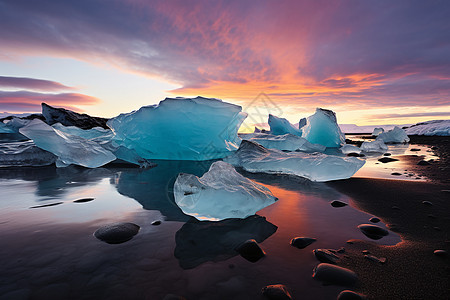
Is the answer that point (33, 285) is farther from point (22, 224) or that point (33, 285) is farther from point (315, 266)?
point (315, 266)

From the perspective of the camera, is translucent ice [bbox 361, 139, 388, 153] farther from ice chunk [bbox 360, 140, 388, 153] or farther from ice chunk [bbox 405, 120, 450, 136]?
ice chunk [bbox 405, 120, 450, 136]

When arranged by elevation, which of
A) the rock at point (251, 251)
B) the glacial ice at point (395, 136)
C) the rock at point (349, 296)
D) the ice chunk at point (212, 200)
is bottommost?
the rock at point (251, 251)

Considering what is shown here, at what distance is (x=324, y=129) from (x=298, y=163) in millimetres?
7661

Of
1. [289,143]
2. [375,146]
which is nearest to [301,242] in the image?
[289,143]

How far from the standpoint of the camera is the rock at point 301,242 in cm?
128

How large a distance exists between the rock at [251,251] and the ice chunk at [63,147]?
4.01 meters

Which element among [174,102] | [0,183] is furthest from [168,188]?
[174,102]

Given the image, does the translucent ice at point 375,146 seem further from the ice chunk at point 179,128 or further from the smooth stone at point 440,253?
the smooth stone at point 440,253

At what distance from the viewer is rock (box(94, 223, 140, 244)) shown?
4.45 ft

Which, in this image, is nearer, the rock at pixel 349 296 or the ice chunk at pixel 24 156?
the rock at pixel 349 296

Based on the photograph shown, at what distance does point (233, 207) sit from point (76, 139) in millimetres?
4411

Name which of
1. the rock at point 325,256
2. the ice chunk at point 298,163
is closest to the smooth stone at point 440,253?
the rock at point 325,256

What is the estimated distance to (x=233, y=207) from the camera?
5.35 feet

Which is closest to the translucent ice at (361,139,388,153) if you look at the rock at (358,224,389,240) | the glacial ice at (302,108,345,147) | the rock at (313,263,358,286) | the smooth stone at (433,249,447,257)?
the glacial ice at (302,108,345,147)
